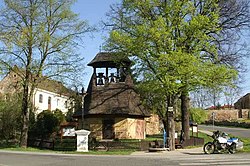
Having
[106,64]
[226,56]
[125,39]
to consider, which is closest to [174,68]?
[125,39]

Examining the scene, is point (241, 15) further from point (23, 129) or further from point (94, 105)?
point (23, 129)

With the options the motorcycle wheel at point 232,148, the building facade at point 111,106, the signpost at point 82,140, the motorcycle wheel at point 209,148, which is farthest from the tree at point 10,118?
the motorcycle wheel at point 232,148

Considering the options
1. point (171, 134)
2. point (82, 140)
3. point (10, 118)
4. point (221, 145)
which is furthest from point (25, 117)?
point (221, 145)

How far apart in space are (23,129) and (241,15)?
23.4m

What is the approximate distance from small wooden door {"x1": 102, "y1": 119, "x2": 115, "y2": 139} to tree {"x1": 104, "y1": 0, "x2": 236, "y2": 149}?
10.9 meters

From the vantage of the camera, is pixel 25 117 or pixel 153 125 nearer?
pixel 25 117

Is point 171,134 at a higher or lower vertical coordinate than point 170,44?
lower

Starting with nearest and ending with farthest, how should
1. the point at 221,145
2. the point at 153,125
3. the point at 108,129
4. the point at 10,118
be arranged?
the point at 221,145
the point at 108,129
the point at 10,118
the point at 153,125

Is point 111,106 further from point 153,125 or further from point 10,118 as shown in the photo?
point 153,125

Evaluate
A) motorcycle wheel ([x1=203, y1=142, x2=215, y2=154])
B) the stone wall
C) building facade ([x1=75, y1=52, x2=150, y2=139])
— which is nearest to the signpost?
building facade ([x1=75, y1=52, x2=150, y2=139])

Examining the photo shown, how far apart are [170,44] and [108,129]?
14.7 meters

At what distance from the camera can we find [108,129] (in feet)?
130

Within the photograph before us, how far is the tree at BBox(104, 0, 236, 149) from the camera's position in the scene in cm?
2718

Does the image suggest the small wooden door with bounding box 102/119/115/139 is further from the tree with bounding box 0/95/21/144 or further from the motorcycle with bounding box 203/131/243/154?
the motorcycle with bounding box 203/131/243/154
